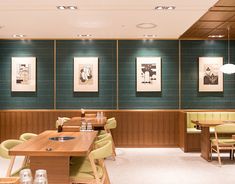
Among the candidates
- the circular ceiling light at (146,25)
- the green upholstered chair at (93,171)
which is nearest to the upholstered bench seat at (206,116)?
the circular ceiling light at (146,25)

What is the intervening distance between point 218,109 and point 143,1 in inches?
183

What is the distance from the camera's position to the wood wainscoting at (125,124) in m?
9.10

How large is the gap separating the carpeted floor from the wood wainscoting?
0.70 m

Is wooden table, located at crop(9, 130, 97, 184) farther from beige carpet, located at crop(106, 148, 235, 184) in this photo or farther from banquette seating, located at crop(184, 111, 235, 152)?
banquette seating, located at crop(184, 111, 235, 152)

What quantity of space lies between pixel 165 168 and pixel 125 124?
2721mm

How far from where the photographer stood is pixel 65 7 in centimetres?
596

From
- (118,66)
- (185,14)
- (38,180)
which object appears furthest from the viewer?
(118,66)

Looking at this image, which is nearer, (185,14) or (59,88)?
(185,14)

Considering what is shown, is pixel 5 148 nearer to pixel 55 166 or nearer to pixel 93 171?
pixel 55 166

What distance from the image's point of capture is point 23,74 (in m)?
9.14

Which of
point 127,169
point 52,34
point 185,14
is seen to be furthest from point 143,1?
point 52,34

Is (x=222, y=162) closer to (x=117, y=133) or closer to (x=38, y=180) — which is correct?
(x=117, y=133)

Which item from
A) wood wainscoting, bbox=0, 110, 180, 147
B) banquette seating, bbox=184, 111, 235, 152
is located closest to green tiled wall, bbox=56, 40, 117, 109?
wood wainscoting, bbox=0, 110, 180, 147

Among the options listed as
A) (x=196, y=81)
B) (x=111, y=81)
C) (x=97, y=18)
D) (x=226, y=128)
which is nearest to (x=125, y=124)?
(x=111, y=81)
